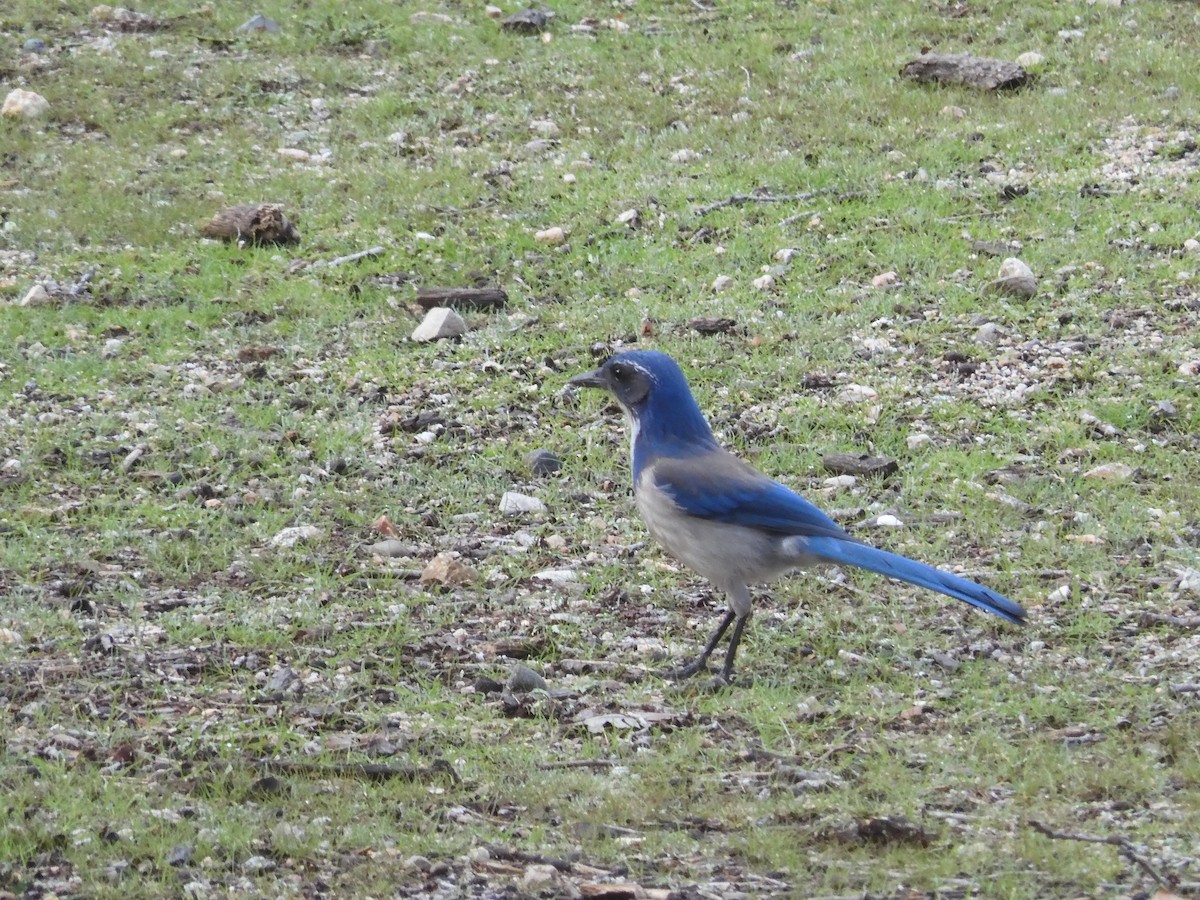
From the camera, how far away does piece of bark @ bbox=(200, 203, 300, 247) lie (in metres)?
10.9

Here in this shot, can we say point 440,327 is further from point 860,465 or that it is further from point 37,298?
point 860,465

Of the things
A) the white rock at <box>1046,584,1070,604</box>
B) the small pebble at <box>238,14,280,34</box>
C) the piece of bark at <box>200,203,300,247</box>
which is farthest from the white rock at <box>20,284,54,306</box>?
the white rock at <box>1046,584,1070,604</box>

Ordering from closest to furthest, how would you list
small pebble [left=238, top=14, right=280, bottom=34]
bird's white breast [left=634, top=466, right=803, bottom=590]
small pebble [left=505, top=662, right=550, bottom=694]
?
small pebble [left=505, top=662, right=550, bottom=694]
bird's white breast [left=634, top=466, right=803, bottom=590]
small pebble [left=238, top=14, right=280, bottom=34]

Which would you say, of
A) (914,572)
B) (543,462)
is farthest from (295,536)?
(914,572)

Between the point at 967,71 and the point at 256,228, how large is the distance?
5.69 meters

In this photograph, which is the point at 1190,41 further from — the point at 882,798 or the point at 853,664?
the point at 882,798

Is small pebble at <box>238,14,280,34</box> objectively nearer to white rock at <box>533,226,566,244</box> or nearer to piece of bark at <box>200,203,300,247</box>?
piece of bark at <box>200,203,300,247</box>

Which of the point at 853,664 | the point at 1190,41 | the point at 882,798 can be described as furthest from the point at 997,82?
the point at 882,798

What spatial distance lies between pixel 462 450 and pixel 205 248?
3.37 m

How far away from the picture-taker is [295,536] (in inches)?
291

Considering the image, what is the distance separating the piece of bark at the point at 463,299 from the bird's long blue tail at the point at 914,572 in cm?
433

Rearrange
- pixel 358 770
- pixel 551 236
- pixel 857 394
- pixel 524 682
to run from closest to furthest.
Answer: pixel 358 770, pixel 524 682, pixel 857 394, pixel 551 236

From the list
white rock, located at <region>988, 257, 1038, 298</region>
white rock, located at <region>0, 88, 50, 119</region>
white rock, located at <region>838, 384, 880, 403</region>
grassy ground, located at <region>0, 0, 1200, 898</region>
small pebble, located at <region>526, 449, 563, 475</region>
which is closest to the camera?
grassy ground, located at <region>0, 0, 1200, 898</region>

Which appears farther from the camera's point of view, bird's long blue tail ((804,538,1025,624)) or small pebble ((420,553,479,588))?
small pebble ((420,553,479,588))
